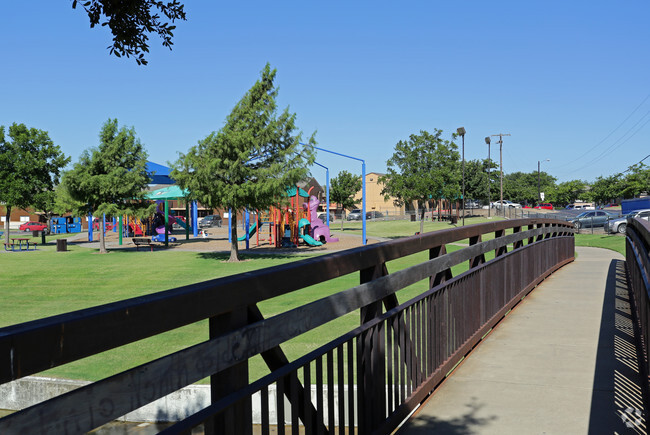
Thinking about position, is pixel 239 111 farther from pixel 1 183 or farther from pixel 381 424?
pixel 381 424

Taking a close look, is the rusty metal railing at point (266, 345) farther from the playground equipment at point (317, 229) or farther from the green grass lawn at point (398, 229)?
the green grass lawn at point (398, 229)

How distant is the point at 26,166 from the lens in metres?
39.8

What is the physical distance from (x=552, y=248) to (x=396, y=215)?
84651 mm

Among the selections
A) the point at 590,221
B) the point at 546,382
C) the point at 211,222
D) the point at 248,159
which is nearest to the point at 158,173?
the point at 248,159

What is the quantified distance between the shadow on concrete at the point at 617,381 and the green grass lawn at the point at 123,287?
4.26 meters

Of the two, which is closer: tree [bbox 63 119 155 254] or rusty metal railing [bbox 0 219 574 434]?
rusty metal railing [bbox 0 219 574 434]

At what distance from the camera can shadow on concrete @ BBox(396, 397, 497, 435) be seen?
12.1ft

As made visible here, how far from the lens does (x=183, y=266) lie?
2408cm

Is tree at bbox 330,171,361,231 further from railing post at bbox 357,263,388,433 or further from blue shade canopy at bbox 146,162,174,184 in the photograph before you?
railing post at bbox 357,263,388,433

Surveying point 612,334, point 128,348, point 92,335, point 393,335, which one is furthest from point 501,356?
point 128,348

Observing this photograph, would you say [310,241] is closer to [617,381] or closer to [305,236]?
[305,236]

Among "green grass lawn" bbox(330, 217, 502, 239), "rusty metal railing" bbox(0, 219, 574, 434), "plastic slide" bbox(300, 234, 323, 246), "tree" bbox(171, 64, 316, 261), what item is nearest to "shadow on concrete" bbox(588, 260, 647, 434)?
"rusty metal railing" bbox(0, 219, 574, 434)

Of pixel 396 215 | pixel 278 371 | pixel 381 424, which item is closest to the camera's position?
pixel 278 371

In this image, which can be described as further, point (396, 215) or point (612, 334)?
point (396, 215)
